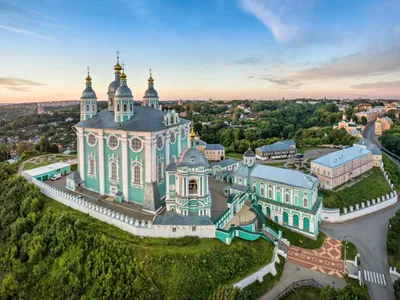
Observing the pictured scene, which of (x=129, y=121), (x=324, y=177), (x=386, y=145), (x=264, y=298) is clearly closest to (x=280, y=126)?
(x=386, y=145)

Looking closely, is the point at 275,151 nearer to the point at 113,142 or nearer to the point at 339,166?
the point at 339,166

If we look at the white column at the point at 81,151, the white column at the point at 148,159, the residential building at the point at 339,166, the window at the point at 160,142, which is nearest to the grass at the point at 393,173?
the residential building at the point at 339,166

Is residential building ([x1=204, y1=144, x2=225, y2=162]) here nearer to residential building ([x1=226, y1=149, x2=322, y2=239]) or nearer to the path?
residential building ([x1=226, y1=149, x2=322, y2=239])

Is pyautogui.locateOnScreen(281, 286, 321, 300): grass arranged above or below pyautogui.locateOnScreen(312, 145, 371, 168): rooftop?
below

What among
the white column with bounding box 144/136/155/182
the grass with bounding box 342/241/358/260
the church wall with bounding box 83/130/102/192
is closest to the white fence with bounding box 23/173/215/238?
the church wall with bounding box 83/130/102/192

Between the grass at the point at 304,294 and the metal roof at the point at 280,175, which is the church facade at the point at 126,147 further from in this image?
the grass at the point at 304,294

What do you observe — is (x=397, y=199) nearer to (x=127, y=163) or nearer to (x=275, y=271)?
(x=275, y=271)
